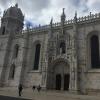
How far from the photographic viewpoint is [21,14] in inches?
1638

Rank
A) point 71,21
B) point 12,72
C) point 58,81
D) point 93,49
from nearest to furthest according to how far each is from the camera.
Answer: point 93,49 < point 58,81 < point 71,21 < point 12,72

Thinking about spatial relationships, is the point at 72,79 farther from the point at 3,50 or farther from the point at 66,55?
the point at 3,50

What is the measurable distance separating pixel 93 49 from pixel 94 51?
0.41 meters

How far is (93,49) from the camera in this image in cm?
2630

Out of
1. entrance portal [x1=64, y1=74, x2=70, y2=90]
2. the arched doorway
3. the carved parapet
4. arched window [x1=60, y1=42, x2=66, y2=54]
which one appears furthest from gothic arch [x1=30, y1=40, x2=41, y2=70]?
entrance portal [x1=64, y1=74, x2=70, y2=90]

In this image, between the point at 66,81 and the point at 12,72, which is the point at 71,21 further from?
the point at 12,72

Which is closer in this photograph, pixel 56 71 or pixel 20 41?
pixel 56 71

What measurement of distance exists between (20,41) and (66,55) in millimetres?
12239

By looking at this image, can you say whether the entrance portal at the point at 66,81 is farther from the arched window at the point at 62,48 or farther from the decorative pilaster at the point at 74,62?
the arched window at the point at 62,48

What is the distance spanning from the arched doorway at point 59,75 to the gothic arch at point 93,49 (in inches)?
160

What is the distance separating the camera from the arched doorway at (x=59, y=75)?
27.3 m

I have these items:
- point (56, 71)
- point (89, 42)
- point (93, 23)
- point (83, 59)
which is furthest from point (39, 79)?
point (93, 23)

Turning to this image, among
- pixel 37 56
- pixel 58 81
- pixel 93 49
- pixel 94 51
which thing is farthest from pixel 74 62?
pixel 37 56

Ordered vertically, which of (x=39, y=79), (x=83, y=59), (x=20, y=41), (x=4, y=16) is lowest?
(x=39, y=79)
